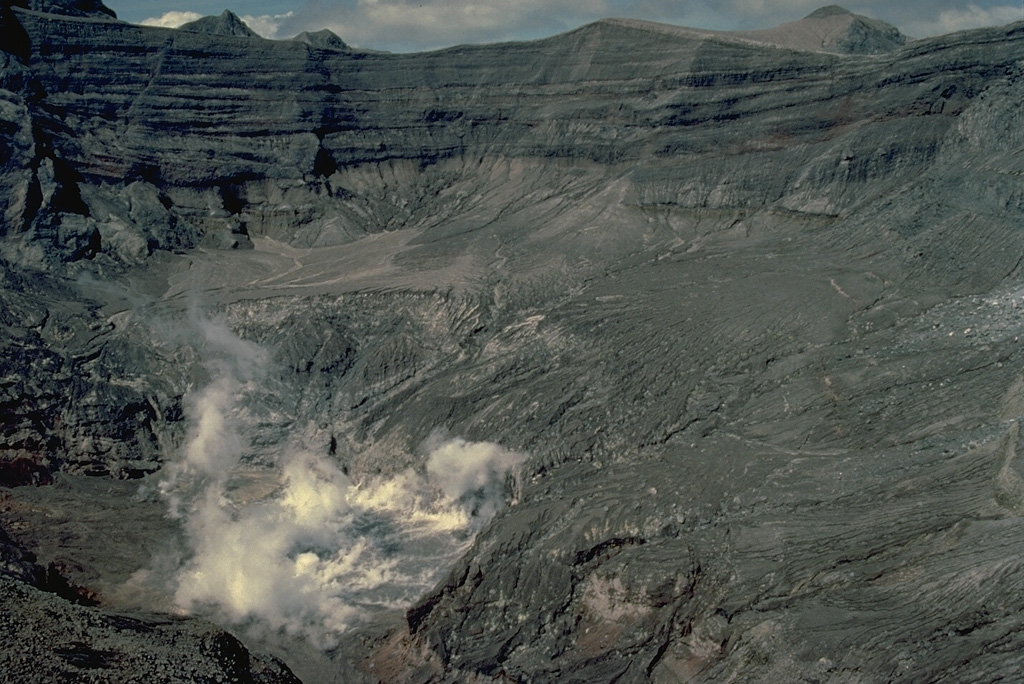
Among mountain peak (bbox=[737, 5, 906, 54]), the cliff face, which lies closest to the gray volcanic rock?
the cliff face

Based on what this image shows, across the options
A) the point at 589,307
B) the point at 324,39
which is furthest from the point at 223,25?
the point at 589,307

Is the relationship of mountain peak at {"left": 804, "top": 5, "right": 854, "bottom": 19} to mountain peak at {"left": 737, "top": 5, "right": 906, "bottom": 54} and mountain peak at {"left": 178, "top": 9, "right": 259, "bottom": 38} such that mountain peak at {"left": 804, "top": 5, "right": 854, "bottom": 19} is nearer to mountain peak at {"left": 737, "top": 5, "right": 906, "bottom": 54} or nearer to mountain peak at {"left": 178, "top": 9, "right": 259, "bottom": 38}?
mountain peak at {"left": 737, "top": 5, "right": 906, "bottom": 54}

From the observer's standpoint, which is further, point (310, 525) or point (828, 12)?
point (828, 12)

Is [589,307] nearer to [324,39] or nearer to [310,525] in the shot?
[310,525]

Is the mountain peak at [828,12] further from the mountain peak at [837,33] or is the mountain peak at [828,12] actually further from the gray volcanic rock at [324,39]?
the gray volcanic rock at [324,39]

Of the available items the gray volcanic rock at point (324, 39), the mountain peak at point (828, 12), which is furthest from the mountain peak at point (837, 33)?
the gray volcanic rock at point (324, 39)

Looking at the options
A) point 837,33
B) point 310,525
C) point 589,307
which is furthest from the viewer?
point 837,33

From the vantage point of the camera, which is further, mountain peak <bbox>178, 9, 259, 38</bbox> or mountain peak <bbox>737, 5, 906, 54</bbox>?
mountain peak <bbox>178, 9, 259, 38</bbox>
